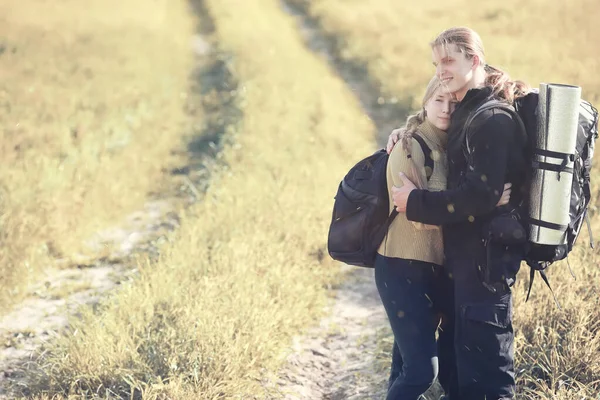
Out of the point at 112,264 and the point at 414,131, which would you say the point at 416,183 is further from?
the point at 112,264

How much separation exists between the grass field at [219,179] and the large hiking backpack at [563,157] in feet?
3.65

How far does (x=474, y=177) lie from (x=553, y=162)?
312 millimetres

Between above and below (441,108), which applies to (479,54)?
above

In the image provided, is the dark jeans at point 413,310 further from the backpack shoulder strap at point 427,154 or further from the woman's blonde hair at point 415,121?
the woman's blonde hair at point 415,121

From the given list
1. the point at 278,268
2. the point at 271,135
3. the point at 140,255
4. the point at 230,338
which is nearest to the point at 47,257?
the point at 140,255

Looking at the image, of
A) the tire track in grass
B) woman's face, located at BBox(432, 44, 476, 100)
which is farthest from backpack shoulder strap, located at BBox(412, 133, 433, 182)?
the tire track in grass

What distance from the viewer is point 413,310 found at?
9.21 feet

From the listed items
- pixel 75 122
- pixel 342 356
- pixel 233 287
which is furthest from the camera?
pixel 75 122

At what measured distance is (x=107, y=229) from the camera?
279 inches

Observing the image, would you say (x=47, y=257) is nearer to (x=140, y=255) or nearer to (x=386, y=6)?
(x=140, y=255)

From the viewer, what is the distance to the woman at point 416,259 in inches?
111

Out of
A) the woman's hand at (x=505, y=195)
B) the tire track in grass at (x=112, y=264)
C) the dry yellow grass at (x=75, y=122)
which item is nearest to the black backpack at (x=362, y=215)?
the woman's hand at (x=505, y=195)

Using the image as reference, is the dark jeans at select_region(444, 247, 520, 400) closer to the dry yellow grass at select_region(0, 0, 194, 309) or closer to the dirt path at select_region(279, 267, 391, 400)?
the dirt path at select_region(279, 267, 391, 400)

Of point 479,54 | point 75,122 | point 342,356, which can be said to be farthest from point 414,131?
point 75,122
